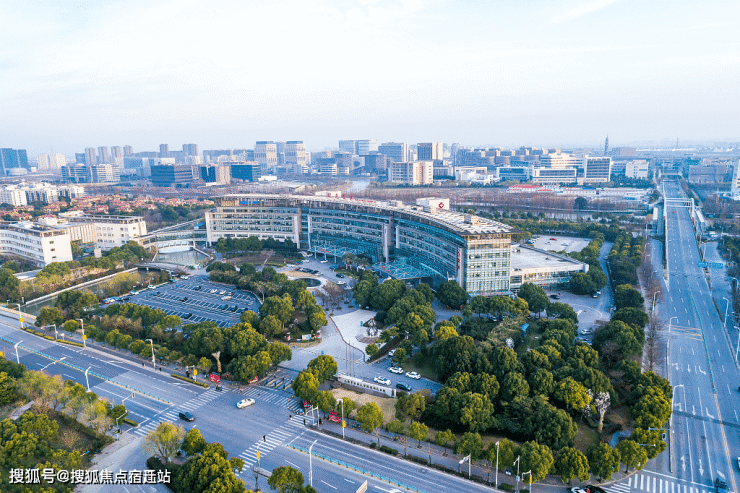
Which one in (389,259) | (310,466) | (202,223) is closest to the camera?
(310,466)

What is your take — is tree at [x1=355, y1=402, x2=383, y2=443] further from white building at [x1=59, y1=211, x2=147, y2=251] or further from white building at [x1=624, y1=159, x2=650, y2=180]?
white building at [x1=624, y1=159, x2=650, y2=180]

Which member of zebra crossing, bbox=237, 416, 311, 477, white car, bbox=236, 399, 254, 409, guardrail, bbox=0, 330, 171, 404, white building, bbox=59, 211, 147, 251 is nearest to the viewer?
zebra crossing, bbox=237, 416, 311, 477

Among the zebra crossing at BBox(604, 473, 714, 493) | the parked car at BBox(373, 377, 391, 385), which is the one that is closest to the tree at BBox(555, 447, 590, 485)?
the zebra crossing at BBox(604, 473, 714, 493)

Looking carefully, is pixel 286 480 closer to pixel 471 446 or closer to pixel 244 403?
pixel 471 446

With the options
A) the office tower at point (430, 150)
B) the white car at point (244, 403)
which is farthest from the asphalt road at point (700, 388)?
the office tower at point (430, 150)

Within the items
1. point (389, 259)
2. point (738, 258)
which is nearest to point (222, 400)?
point (389, 259)

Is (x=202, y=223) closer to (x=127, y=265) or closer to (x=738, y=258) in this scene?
(x=127, y=265)

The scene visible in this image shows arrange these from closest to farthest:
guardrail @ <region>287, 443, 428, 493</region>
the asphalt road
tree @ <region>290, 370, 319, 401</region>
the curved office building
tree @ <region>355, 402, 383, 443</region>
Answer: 1. guardrail @ <region>287, 443, 428, 493</region>
2. the asphalt road
3. tree @ <region>355, 402, 383, 443</region>
4. tree @ <region>290, 370, 319, 401</region>
5. the curved office building
